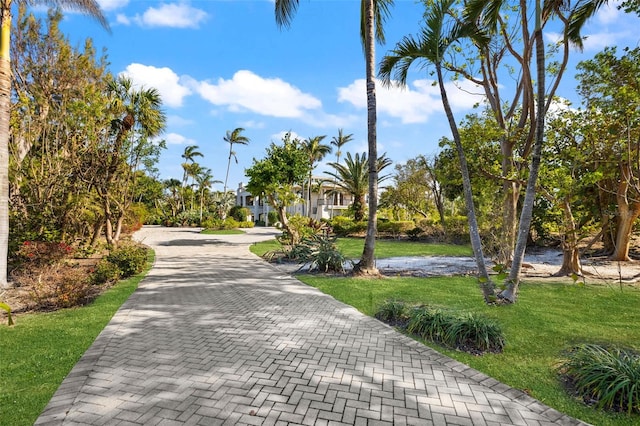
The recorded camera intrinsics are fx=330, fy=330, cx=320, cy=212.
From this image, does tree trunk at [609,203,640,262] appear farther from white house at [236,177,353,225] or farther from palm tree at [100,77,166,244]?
white house at [236,177,353,225]

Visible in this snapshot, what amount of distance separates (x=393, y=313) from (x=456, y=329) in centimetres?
137

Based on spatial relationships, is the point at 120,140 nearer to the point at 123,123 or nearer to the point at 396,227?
the point at 123,123

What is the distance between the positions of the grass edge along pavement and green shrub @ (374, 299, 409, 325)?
15.4ft

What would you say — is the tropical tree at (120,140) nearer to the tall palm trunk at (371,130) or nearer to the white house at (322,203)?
the tall palm trunk at (371,130)

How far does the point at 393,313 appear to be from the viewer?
19.9ft

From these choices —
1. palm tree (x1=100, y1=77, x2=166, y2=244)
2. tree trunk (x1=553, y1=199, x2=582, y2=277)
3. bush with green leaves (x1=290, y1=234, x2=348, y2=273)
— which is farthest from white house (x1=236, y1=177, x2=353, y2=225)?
tree trunk (x1=553, y1=199, x2=582, y2=277)

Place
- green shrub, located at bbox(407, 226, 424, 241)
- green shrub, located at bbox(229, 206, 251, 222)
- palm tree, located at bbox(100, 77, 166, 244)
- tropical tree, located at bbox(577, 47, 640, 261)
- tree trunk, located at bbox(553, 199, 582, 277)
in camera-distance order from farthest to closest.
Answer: green shrub, located at bbox(229, 206, 251, 222)
green shrub, located at bbox(407, 226, 424, 241)
palm tree, located at bbox(100, 77, 166, 244)
tree trunk, located at bbox(553, 199, 582, 277)
tropical tree, located at bbox(577, 47, 640, 261)

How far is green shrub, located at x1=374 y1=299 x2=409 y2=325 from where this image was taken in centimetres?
595

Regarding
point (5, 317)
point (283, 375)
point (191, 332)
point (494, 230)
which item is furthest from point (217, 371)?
point (494, 230)

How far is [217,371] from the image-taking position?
3930 mm

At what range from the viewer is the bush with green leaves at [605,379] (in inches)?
126

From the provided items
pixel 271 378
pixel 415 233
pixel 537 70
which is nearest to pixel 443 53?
pixel 537 70

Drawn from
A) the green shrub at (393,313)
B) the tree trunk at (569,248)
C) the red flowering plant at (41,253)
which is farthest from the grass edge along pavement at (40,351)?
the tree trunk at (569,248)

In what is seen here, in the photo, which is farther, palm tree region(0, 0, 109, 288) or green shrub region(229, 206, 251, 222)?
green shrub region(229, 206, 251, 222)
